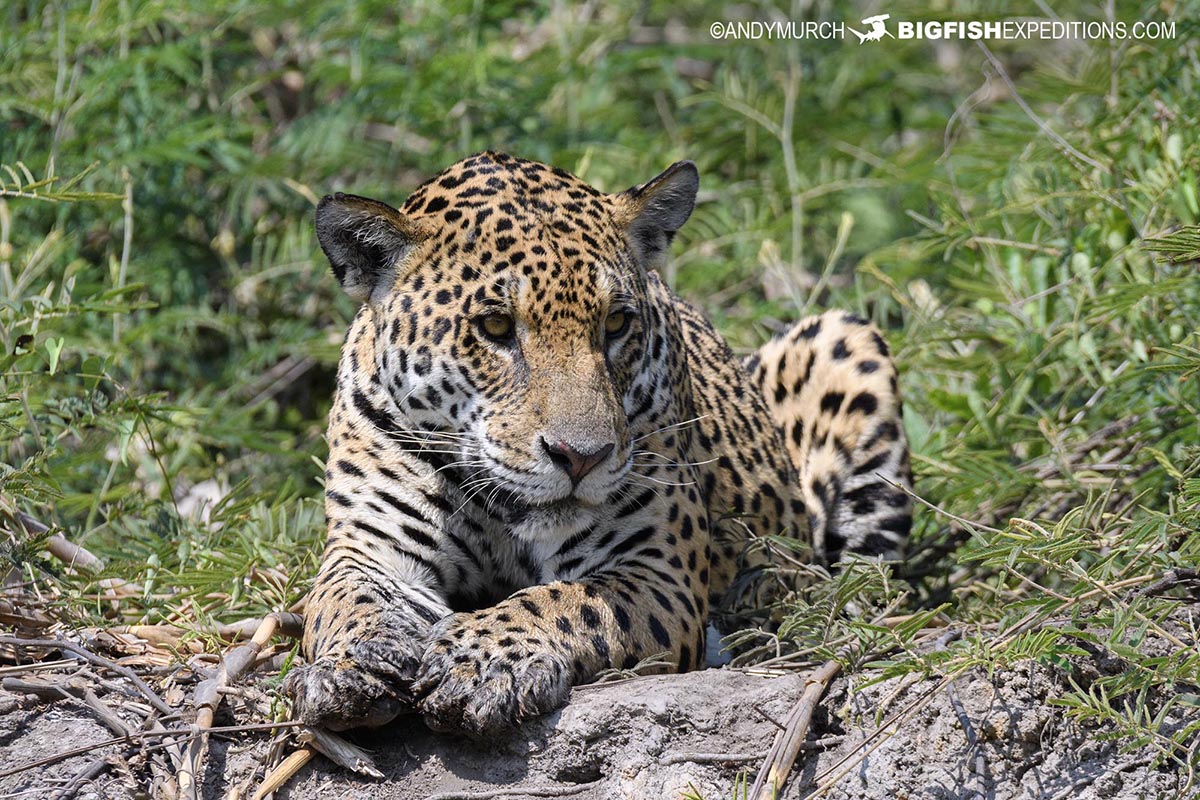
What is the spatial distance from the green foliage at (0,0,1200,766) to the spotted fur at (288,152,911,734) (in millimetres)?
697

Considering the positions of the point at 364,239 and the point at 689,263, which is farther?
the point at 689,263

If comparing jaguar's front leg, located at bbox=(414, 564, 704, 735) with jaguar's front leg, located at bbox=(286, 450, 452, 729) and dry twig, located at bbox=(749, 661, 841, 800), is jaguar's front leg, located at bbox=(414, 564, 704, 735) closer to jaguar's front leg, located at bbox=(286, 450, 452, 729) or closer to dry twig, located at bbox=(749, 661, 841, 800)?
jaguar's front leg, located at bbox=(286, 450, 452, 729)

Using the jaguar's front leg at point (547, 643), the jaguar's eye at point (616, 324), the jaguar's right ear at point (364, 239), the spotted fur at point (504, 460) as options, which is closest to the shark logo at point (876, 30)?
the spotted fur at point (504, 460)

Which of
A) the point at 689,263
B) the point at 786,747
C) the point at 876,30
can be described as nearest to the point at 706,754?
the point at 786,747

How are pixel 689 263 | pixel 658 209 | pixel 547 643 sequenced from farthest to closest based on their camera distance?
pixel 689 263 < pixel 658 209 < pixel 547 643

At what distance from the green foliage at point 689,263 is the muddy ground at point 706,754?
196mm

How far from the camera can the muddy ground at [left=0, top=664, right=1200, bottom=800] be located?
5844 mm

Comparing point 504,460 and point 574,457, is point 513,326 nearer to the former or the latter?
point 504,460

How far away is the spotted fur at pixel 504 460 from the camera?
6.11m

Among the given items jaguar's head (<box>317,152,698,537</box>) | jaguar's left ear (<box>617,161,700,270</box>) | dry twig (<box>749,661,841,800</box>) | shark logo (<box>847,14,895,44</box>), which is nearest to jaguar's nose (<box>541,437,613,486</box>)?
jaguar's head (<box>317,152,698,537</box>)

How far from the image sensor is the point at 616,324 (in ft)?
22.6

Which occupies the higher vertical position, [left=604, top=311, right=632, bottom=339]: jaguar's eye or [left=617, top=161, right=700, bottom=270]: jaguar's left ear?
[left=617, top=161, right=700, bottom=270]: jaguar's left ear

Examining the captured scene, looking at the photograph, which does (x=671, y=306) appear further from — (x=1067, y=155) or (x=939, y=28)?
(x=939, y=28)

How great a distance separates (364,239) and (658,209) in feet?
4.80
